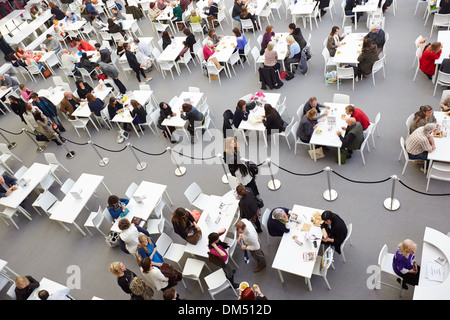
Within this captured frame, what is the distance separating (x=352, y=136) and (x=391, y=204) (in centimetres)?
151

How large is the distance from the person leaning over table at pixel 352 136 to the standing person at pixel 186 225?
11.4 feet

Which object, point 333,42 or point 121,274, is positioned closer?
point 121,274

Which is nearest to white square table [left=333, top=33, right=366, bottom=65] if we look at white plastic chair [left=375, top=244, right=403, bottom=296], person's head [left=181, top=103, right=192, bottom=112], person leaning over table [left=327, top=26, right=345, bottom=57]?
person leaning over table [left=327, top=26, right=345, bottom=57]

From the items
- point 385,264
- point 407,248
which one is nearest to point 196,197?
point 385,264

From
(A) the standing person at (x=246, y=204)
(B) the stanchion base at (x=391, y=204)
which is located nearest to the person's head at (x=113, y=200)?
(A) the standing person at (x=246, y=204)

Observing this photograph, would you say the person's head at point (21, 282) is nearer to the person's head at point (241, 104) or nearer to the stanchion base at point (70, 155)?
the stanchion base at point (70, 155)

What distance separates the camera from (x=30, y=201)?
9047 mm

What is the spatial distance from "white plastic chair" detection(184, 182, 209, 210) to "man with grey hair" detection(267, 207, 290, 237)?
1654 millimetres

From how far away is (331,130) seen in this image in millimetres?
7539

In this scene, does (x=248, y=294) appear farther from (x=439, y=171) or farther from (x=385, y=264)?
(x=439, y=171)

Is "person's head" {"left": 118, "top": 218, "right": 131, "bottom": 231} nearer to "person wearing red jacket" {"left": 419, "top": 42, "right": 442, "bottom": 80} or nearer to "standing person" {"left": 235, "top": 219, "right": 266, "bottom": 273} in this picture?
"standing person" {"left": 235, "top": 219, "right": 266, "bottom": 273}
